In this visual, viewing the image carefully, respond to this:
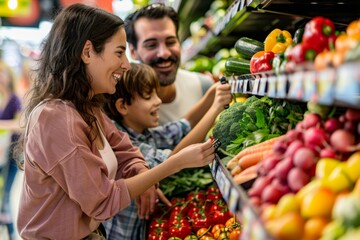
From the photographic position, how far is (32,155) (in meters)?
2.00

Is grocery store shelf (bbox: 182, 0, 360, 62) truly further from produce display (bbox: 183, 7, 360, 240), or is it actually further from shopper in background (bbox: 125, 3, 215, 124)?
produce display (bbox: 183, 7, 360, 240)


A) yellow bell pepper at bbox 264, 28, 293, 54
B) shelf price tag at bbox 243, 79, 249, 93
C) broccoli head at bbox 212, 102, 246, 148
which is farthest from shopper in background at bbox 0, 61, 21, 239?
shelf price tag at bbox 243, 79, 249, 93

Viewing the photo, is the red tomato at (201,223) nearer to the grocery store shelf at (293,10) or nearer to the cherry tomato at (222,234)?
the cherry tomato at (222,234)

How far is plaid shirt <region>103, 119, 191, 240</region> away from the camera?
282cm

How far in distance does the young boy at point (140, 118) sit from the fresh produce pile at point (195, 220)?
0.53ft

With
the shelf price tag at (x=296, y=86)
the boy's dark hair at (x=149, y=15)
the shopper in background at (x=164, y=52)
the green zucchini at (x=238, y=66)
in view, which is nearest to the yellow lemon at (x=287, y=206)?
the shelf price tag at (x=296, y=86)

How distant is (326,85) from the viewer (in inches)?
37.4

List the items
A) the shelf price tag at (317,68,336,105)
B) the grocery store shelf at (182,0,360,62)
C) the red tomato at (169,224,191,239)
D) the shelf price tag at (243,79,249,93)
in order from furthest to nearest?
1. the red tomato at (169,224,191,239)
2. the grocery store shelf at (182,0,360,62)
3. the shelf price tag at (243,79,249,93)
4. the shelf price tag at (317,68,336,105)

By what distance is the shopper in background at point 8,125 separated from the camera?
18.6ft

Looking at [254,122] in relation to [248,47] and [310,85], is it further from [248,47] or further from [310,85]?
[310,85]

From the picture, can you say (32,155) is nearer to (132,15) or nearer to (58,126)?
(58,126)

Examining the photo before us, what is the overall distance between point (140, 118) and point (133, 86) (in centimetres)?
20

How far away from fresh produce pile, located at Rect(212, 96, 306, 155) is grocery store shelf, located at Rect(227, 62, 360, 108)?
0.50m

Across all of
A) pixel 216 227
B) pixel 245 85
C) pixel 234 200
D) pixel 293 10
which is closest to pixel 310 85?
pixel 234 200
